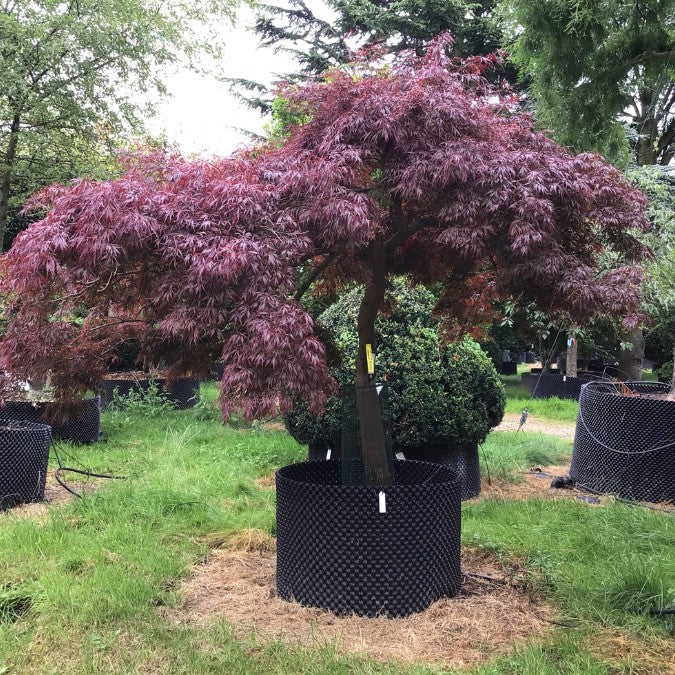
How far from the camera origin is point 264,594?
3.47 metres

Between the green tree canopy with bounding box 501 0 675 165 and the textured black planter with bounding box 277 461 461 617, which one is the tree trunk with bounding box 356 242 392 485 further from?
the green tree canopy with bounding box 501 0 675 165

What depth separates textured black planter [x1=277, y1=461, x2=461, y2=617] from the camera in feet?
10.5

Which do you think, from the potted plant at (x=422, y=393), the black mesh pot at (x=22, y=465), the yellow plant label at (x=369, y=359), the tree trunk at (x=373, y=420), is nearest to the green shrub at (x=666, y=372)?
the potted plant at (x=422, y=393)

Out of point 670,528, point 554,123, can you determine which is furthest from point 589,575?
point 554,123

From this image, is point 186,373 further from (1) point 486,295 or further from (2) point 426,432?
(2) point 426,432

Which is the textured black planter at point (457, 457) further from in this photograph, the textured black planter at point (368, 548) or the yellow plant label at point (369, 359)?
the textured black planter at point (368, 548)

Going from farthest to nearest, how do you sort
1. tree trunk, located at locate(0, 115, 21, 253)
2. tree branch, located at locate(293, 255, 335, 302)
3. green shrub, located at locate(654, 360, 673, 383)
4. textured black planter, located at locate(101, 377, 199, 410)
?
green shrub, located at locate(654, 360, 673, 383), textured black planter, located at locate(101, 377, 199, 410), tree trunk, located at locate(0, 115, 21, 253), tree branch, located at locate(293, 255, 335, 302)

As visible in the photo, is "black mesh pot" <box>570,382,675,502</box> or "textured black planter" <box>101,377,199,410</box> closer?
"black mesh pot" <box>570,382,675,502</box>

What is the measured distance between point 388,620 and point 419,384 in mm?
2510

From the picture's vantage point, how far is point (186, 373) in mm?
3627

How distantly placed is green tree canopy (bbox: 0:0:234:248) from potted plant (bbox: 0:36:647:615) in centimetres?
691

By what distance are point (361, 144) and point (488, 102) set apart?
767 mm

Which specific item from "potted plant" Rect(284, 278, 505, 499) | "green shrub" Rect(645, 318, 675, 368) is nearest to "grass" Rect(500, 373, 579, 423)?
"green shrub" Rect(645, 318, 675, 368)

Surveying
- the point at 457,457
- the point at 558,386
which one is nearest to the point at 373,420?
the point at 457,457
